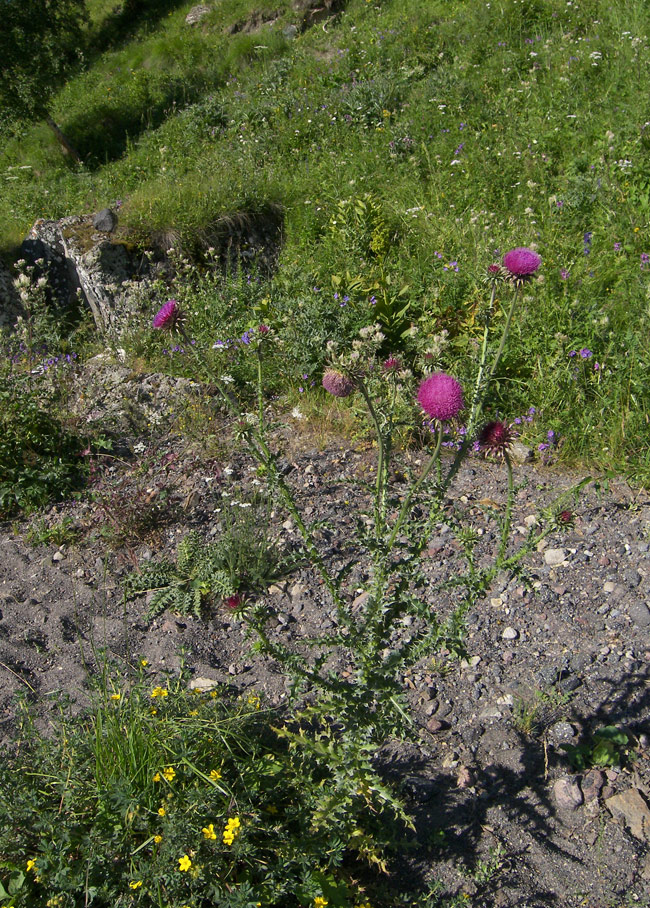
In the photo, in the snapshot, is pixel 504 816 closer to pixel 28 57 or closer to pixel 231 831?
pixel 231 831

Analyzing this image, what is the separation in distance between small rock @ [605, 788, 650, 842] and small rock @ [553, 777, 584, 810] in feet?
0.29

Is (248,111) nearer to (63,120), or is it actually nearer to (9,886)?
(63,120)

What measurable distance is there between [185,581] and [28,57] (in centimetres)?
1082

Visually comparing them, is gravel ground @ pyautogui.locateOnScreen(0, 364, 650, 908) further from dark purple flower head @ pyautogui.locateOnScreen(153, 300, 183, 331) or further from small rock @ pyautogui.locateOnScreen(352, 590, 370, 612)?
dark purple flower head @ pyautogui.locateOnScreen(153, 300, 183, 331)

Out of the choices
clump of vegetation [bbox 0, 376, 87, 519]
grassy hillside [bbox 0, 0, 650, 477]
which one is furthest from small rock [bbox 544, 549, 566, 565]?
clump of vegetation [bbox 0, 376, 87, 519]

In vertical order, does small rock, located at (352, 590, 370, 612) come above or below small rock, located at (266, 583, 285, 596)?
below

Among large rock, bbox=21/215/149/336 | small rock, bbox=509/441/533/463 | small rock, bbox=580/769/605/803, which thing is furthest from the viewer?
large rock, bbox=21/215/149/336

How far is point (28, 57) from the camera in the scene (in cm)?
1044

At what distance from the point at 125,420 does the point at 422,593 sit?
240cm

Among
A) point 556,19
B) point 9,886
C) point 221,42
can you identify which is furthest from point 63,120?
point 9,886

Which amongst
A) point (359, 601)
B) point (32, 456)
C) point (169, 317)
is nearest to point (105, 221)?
point (32, 456)

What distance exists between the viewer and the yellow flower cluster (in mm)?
1684

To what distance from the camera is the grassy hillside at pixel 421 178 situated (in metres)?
3.71

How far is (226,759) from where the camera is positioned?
203 cm
